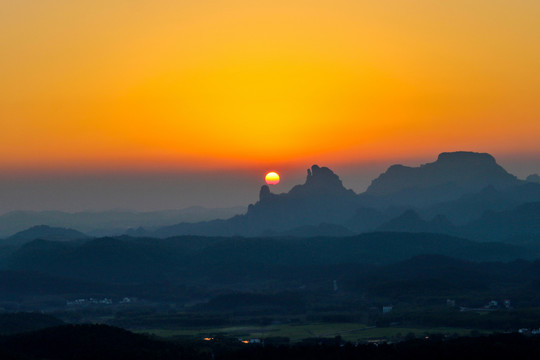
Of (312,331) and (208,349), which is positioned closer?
(208,349)

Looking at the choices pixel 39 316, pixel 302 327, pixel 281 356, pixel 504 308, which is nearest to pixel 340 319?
pixel 302 327

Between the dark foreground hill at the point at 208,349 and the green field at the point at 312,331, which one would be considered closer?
the dark foreground hill at the point at 208,349

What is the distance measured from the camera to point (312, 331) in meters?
168

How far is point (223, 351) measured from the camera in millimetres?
128375

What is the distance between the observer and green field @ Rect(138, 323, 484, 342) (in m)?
157

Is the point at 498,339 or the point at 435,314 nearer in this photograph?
the point at 498,339

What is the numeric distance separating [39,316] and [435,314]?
77.3m

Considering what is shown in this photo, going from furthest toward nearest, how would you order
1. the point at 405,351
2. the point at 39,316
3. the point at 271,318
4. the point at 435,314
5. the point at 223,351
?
the point at 271,318 < the point at 435,314 < the point at 39,316 < the point at 223,351 < the point at 405,351

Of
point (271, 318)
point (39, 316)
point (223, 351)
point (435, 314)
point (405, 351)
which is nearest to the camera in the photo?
point (405, 351)

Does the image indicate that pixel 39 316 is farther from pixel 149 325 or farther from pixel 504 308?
pixel 504 308

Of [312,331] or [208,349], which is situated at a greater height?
[208,349]

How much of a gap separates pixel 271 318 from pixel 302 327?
19975 mm

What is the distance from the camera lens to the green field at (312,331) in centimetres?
15675

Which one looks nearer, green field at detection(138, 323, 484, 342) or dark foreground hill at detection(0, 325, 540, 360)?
dark foreground hill at detection(0, 325, 540, 360)
